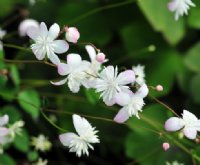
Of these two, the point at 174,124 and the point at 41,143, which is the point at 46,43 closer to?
the point at 174,124

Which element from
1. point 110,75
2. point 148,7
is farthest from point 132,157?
point 110,75

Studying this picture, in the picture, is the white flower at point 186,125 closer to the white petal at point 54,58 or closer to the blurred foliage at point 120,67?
the white petal at point 54,58

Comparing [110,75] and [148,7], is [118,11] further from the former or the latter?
[110,75]

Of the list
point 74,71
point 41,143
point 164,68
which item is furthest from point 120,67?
point 74,71

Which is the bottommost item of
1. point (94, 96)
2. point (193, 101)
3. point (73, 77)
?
point (193, 101)

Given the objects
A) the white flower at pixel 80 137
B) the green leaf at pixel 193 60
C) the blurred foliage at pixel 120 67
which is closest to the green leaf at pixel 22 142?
the blurred foliage at pixel 120 67
